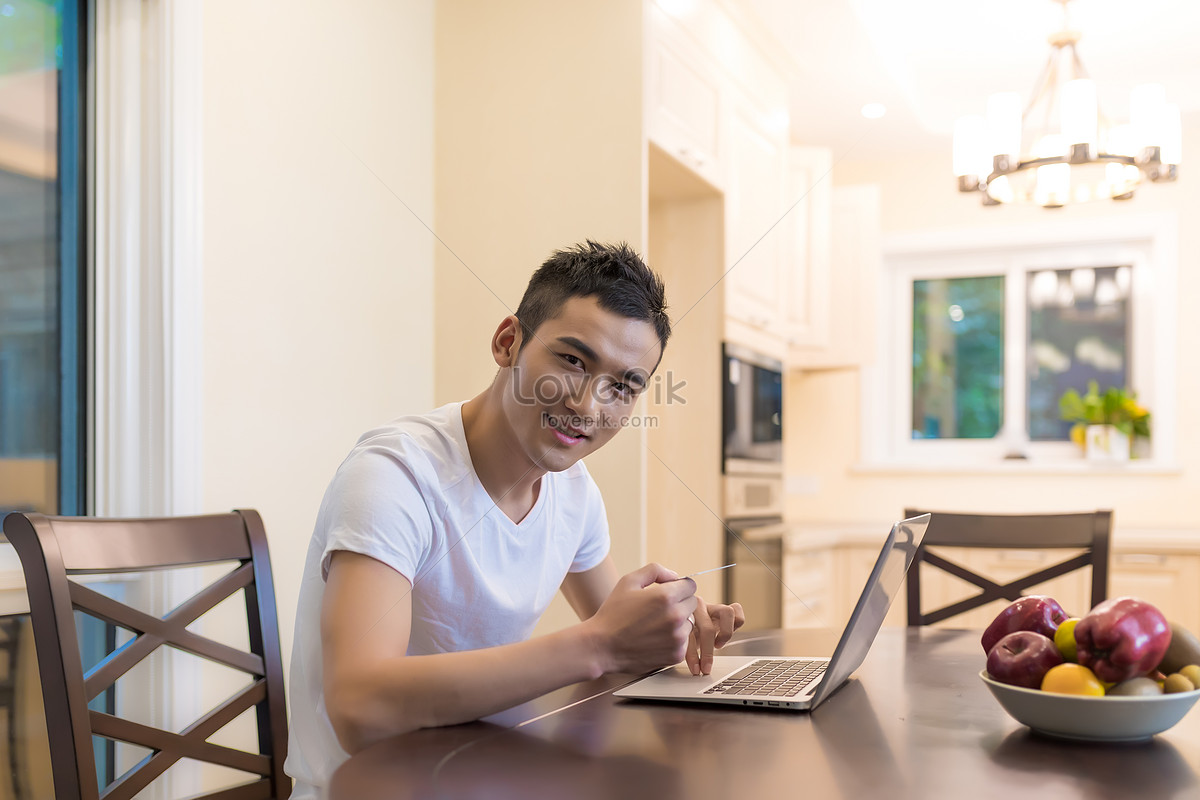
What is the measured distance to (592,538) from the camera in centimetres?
141

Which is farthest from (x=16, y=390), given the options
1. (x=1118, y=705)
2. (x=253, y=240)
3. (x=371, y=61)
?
(x=1118, y=705)

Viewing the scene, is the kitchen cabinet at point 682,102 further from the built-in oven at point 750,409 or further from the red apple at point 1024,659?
the red apple at point 1024,659

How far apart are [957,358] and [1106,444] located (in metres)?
0.71

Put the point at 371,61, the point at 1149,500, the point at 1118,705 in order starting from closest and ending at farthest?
1. the point at 1118,705
2. the point at 371,61
3. the point at 1149,500

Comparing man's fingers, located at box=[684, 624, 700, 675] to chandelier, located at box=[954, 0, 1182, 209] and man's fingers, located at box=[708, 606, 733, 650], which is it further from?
chandelier, located at box=[954, 0, 1182, 209]

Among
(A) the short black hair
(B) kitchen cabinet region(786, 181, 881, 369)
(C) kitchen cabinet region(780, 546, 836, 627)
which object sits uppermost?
(B) kitchen cabinet region(786, 181, 881, 369)

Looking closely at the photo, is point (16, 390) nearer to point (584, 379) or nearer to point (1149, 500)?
point (584, 379)

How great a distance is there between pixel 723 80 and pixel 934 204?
1668 mm

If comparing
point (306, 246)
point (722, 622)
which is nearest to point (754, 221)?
point (306, 246)

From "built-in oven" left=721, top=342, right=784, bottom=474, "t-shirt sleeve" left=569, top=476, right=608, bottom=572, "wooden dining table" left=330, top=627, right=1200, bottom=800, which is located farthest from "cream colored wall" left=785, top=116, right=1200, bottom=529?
"wooden dining table" left=330, top=627, right=1200, bottom=800

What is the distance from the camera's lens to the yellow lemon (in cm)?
79

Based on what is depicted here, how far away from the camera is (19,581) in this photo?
1.54 m

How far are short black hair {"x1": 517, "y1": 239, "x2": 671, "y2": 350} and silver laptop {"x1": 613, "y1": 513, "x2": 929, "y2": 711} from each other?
40cm

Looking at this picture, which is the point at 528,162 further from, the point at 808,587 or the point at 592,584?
the point at 808,587
